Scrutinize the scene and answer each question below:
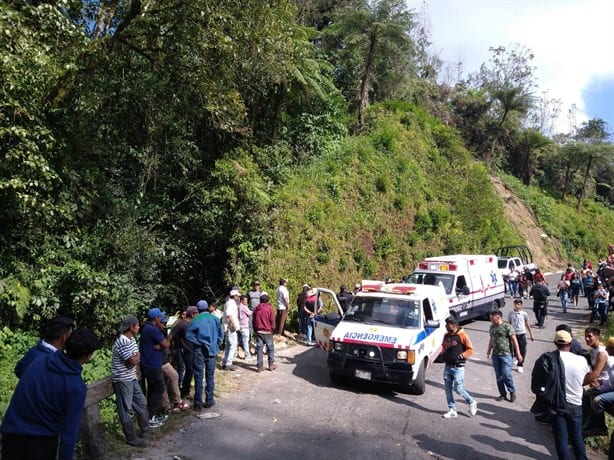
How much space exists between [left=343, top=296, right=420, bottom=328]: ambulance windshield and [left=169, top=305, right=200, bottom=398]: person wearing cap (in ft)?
11.8

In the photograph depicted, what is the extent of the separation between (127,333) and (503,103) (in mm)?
43477

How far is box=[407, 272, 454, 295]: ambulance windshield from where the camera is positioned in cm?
1546

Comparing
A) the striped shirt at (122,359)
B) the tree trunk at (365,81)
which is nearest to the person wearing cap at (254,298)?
the striped shirt at (122,359)

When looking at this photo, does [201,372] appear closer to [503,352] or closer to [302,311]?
[503,352]

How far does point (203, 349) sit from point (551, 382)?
204 inches

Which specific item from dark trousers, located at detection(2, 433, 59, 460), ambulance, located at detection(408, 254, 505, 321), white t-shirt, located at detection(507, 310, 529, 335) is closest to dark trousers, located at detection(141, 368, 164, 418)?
dark trousers, located at detection(2, 433, 59, 460)

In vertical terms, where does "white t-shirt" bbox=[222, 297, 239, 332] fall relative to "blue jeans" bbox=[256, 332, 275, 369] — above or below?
above

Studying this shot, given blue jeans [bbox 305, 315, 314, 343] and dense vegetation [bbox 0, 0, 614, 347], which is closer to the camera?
dense vegetation [bbox 0, 0, 614, 347]

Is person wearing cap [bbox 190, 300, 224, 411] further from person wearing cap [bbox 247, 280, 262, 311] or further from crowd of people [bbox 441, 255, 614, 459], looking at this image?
person wearing cap [bbox 247, 280, 262, 311]

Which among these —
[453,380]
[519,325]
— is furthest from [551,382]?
[519,325]

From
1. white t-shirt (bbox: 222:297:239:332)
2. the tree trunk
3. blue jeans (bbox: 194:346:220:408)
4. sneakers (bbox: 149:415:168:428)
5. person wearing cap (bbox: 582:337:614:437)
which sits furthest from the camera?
the tree trunk

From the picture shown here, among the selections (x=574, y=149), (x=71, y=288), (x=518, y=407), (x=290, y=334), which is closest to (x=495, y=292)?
(x=290, y=334)

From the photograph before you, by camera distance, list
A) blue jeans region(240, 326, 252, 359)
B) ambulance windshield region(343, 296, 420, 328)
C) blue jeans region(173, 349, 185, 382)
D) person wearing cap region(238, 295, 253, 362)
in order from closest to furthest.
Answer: blue jeans region(173, 349, 185, 382), ambulance windshield region(343, 296, 420, 328), person wearing cap region(238, 295, 253, 362), blue jeans region(240, 326, 252, 359)

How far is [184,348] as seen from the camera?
26.5 feet
